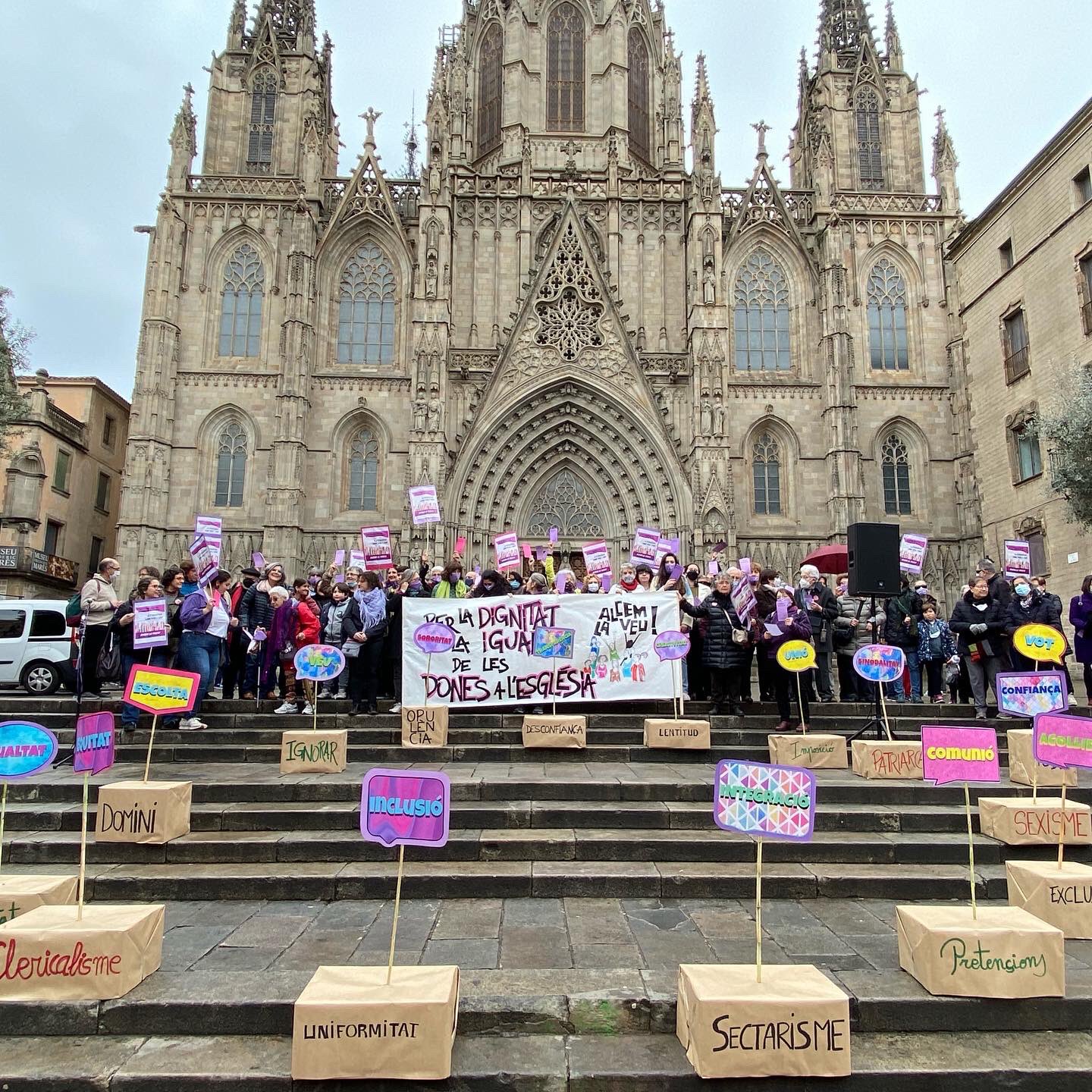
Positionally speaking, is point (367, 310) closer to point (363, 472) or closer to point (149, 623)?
point (363, 472)

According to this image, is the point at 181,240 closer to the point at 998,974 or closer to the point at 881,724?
the point at 881,724

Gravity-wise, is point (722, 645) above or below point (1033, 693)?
above

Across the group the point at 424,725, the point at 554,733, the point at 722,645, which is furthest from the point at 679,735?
the point at 424,725

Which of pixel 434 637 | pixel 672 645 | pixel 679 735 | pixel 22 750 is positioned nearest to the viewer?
pixel 22 750

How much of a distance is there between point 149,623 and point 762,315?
25746 mm

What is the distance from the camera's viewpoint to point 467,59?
1228 inches

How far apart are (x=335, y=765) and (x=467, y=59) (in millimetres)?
32349

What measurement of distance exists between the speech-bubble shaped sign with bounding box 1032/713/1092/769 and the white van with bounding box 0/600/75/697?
16.3 meters

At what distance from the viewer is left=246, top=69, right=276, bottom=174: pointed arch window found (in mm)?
29344

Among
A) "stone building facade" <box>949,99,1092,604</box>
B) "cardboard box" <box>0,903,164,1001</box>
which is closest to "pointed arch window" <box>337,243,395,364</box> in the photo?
"stone building facade" <box>949,99,1092,604</box>

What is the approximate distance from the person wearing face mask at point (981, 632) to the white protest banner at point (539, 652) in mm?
3919

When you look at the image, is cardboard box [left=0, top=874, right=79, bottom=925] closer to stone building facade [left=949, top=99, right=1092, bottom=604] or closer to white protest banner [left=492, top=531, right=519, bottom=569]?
white protest banner [left=492, top=531, right=519, bottom=569]

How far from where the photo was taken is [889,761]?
7805 mm

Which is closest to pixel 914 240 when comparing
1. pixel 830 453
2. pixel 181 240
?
pixel 830 453
